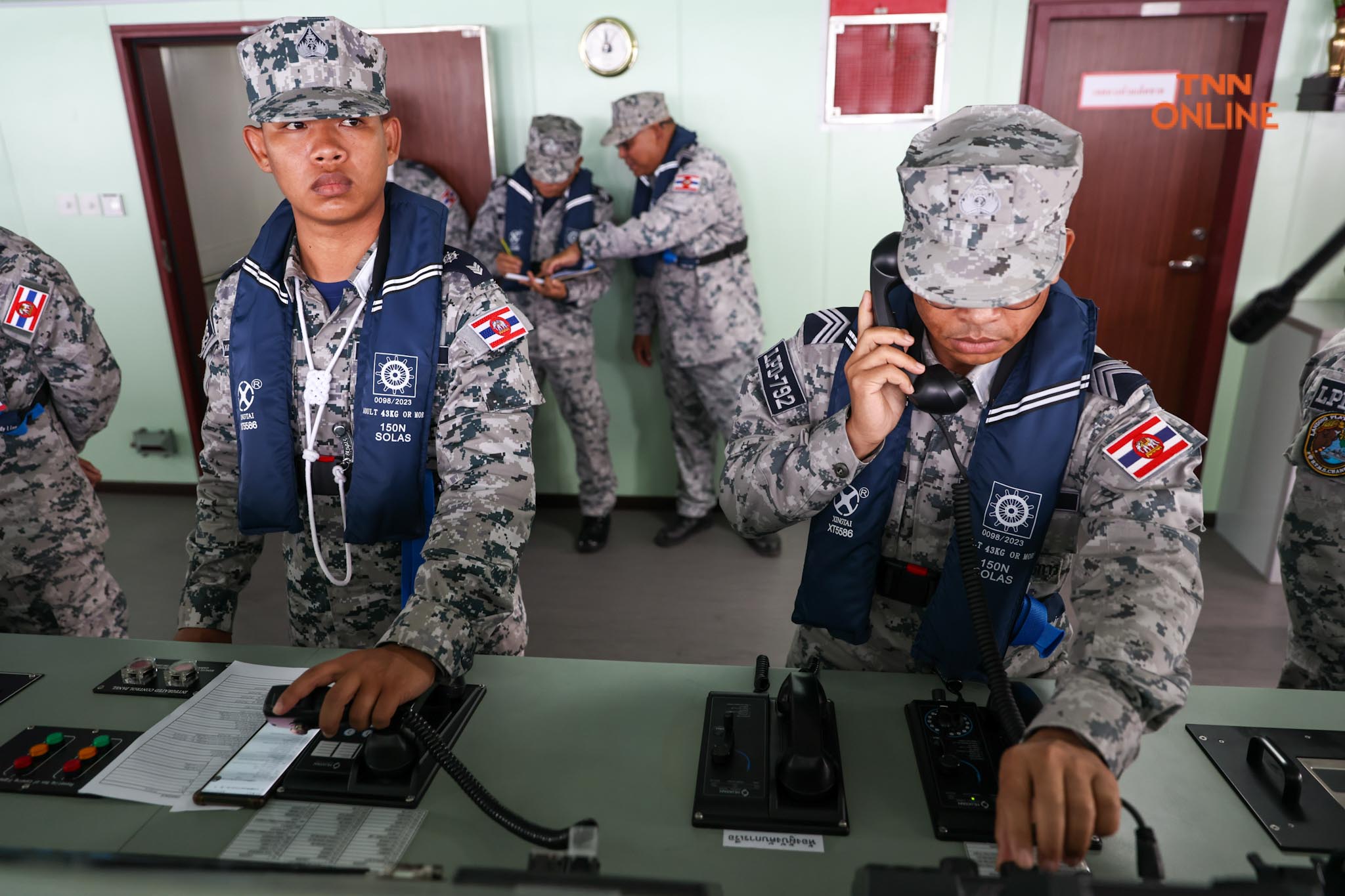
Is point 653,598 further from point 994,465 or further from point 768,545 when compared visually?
point 994,465

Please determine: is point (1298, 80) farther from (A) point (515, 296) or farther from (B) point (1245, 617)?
(A) point (515, 296)

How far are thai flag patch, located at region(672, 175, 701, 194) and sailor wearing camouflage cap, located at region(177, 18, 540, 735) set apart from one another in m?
2.05

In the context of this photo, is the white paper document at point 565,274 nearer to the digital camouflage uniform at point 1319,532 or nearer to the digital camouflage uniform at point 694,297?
the digital camouflage uniform at point 694,297

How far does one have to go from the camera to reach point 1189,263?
3.91 metres

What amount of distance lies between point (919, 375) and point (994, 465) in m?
0.17

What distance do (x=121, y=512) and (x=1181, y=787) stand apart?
4.82m

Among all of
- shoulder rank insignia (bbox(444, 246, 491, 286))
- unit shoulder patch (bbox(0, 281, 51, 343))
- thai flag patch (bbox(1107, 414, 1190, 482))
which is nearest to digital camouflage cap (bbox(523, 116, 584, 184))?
unit shoulder patch (bbox(0, 281, 51, 343))

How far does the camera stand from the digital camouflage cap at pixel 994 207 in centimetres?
113

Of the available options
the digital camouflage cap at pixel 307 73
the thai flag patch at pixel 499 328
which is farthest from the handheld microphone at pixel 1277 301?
the digital camouflage cap at pixel 307 73

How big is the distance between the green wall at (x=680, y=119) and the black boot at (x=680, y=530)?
0.91 ft

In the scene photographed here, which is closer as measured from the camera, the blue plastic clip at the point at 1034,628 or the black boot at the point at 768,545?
the blue plastic clip at the point at 1034,628

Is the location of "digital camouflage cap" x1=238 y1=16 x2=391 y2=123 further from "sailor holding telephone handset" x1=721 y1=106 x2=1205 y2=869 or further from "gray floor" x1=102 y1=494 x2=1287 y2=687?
"gray floor" x1=102 y1=494 x2=1287 y2=687

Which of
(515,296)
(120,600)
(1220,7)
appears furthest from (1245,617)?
(120,600)

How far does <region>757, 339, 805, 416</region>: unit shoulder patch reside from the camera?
4.66 feet
